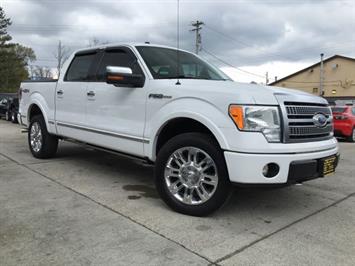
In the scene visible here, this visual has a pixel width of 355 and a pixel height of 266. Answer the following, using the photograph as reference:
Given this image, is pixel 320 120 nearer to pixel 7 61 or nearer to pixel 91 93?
pixel 91 93

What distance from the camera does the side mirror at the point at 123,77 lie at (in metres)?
4.40

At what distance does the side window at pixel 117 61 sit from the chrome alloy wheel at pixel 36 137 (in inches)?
83.8

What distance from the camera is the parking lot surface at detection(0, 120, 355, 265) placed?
121 inches

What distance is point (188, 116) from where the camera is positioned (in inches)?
157

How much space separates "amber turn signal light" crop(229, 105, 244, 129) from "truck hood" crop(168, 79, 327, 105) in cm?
6

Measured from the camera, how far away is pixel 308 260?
10.1ft

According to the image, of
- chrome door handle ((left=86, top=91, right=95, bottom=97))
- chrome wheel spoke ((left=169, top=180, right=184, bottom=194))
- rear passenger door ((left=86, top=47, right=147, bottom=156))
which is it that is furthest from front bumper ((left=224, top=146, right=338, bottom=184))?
chrome door handle ((left=86, top=91, right=95, bottom=97))

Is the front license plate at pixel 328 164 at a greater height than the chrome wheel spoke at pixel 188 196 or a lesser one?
greater

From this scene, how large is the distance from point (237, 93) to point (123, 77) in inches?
57.9

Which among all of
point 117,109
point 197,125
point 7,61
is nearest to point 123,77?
point 117,109

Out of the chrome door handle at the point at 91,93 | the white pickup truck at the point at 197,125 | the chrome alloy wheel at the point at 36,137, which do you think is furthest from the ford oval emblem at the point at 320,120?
the chrome alloy wheel at the point at 36,137

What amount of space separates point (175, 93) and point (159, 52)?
4.10ft

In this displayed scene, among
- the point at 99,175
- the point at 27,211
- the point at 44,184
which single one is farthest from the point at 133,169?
the point at 27,211

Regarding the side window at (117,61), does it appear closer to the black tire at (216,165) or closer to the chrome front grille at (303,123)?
the black tire at (216,165)
